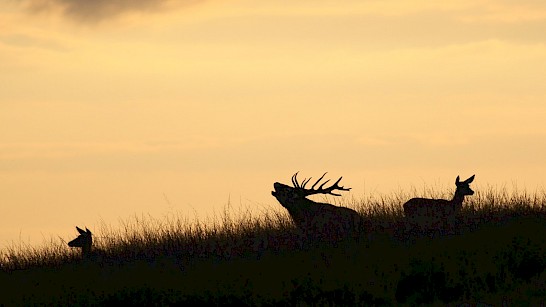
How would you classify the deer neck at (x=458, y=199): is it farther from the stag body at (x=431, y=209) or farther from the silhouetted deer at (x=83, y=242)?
the silhouetted deer at (x=83, y=242)

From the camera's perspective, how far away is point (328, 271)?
50.9 feet

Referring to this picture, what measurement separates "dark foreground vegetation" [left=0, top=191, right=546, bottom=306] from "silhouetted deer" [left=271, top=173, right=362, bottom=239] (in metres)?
0.29

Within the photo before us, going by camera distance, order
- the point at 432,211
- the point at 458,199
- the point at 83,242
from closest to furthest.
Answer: the point at 432,211 < the point at 458,199 < the point at 83,242

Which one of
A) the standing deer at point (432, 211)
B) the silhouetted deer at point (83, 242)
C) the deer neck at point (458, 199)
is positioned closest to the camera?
the standing deer at point (432, 211)

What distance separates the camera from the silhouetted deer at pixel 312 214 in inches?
722

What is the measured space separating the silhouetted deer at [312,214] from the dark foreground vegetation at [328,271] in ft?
0.95

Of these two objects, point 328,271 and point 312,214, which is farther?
point 312,214

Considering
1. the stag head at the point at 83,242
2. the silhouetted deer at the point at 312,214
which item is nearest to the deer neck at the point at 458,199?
the silhouetted deer at the point at 312,214

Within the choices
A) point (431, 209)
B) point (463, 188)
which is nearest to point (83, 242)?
point (431, 209)

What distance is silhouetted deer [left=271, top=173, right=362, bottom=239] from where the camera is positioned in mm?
18336

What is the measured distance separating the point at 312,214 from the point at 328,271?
9.95 ft

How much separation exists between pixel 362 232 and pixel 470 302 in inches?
171

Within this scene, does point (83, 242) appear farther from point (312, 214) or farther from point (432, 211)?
point (432, 211)

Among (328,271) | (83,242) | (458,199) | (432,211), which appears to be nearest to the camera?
(328,271)
